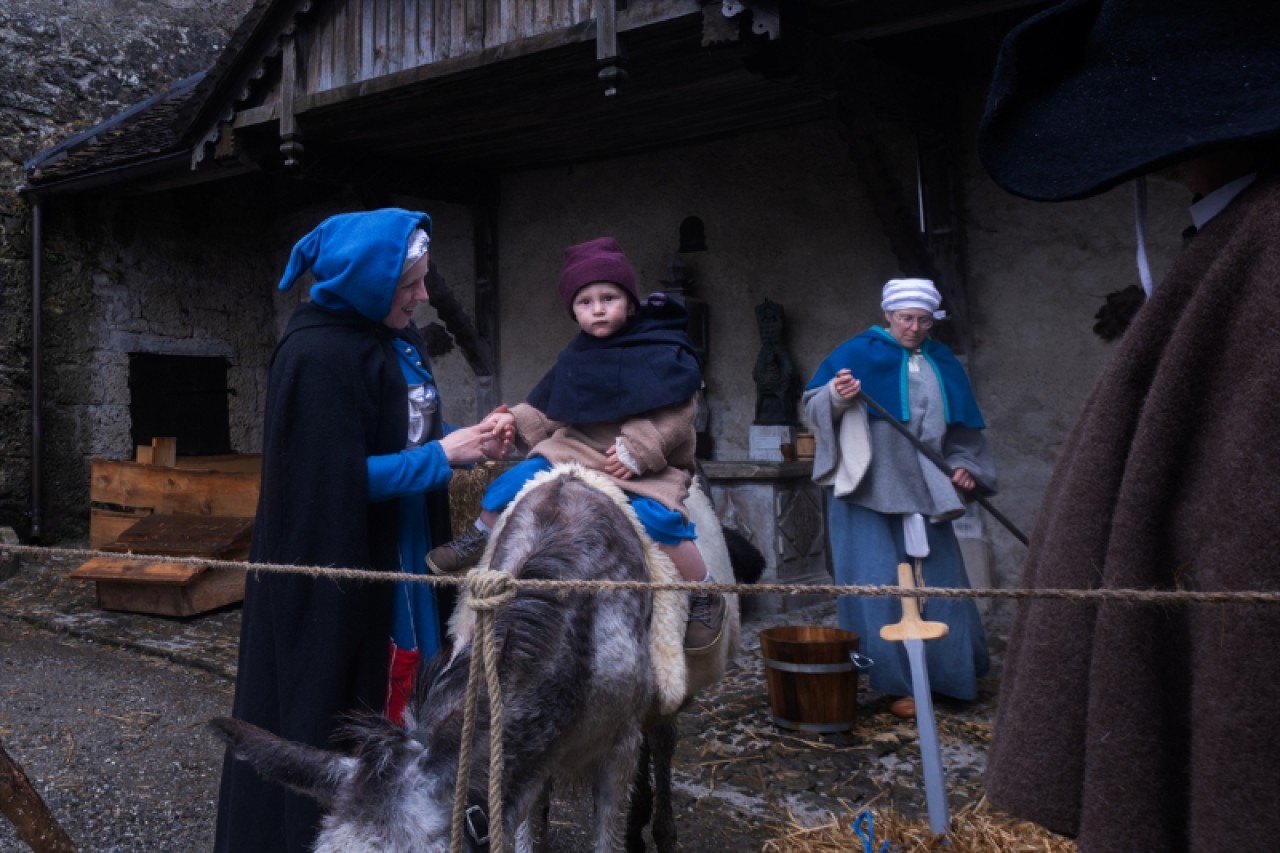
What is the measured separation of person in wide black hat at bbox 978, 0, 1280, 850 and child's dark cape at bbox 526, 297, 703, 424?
63.9 inches

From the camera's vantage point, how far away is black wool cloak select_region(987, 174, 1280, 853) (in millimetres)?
999

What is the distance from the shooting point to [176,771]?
4.18 meters

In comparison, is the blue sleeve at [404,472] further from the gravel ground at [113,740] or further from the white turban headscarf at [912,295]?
the white turban headscarf at [912,295]

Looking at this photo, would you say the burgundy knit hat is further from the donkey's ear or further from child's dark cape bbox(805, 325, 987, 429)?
child's dark cape bbox(805, 325, 987, 429)

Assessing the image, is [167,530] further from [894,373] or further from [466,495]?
[894,373]

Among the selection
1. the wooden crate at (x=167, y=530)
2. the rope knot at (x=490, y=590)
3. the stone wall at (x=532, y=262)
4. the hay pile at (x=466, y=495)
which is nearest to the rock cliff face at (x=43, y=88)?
the stone wall at (x=532, y=262)

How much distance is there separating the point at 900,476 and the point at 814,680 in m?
1.13

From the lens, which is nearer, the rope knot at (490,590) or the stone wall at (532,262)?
the rope knot at (490,590)

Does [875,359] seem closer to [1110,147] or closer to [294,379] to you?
[294,379]

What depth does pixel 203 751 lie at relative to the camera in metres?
4.43

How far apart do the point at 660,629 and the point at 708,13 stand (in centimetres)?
351

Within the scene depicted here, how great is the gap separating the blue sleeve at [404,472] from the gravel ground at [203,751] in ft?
5.31

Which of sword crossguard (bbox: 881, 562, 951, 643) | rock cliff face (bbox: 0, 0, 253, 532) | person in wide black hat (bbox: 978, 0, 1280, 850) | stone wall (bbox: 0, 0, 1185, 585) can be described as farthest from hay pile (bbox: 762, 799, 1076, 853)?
rock cliff face (bbox: 0, 0, 253, 532)

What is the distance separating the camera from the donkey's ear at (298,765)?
1.67m
